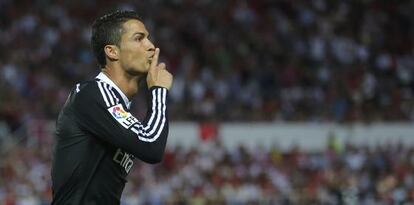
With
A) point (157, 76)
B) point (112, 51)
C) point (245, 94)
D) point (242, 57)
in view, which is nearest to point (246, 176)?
point (245, 94)

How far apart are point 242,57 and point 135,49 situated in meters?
16.4

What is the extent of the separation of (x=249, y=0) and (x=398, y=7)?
3.47 meters

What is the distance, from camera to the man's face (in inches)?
170

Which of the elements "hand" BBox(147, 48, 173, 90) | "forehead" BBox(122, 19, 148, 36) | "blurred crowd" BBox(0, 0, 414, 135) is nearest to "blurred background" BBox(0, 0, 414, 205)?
"blurred crowd" BBox(0, 0, 414, 135)

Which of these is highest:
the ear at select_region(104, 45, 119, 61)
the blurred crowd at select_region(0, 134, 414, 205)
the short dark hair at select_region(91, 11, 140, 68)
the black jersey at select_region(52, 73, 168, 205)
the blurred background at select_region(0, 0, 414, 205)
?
the blurred background at select_region(0, 0, 414, 205)

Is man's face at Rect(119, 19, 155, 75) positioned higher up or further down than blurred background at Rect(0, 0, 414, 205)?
further down

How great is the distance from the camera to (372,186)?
51.3ft

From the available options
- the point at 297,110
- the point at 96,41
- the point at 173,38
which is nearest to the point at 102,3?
the point at 173,38

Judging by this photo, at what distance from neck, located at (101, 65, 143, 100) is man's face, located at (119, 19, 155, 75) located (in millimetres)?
32

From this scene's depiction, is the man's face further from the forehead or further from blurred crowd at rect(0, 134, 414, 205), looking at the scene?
blurred crowd at rect(0, 134, 414, 205)

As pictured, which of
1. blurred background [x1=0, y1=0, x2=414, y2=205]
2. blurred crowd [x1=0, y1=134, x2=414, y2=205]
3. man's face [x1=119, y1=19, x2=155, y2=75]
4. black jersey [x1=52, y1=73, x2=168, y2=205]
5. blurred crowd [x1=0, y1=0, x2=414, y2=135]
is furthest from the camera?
blurred crowd [x1=0, y1=0, x2=414, y2=135]

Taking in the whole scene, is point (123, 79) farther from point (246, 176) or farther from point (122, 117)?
point (246, 176)

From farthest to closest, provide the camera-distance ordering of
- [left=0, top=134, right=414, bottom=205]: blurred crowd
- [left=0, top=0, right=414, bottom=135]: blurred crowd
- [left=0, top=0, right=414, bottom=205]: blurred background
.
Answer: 1. [left=0, top=0, right=414, bottom=135]: blurred crowd
2. [left=0, top=0, right=414, bottom=205]: blurred background
3. [left=0, top=134, right=414, bottom=205]: blurred crowd

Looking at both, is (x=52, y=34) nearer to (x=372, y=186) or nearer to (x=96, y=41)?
(x=372, y=186)
